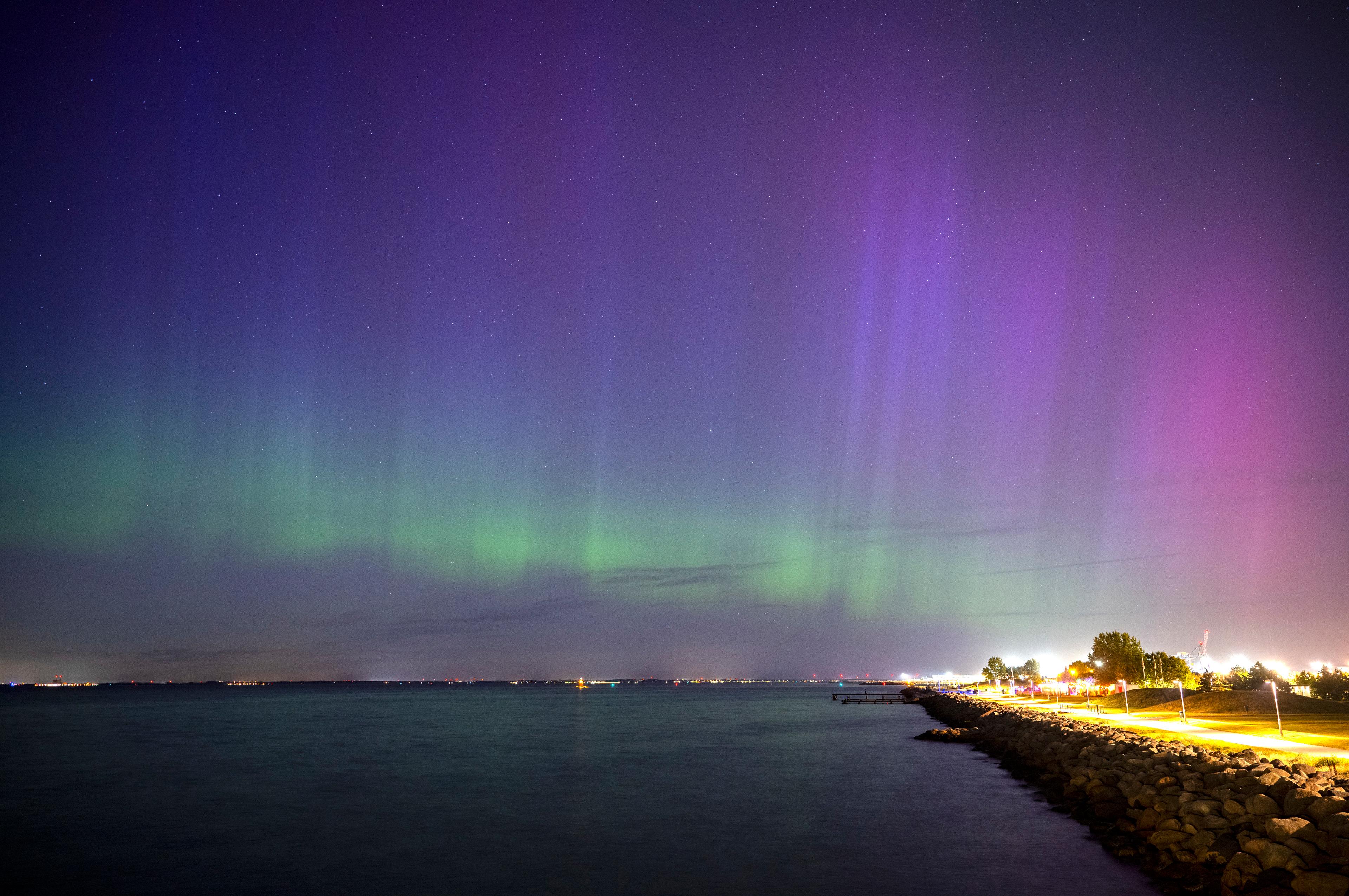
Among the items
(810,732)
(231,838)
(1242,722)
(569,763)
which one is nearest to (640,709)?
(810,732)

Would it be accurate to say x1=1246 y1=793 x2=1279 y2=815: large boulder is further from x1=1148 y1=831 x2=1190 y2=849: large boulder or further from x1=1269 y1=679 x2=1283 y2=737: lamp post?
x1=1269 y1=679 x2=1283 y2=737: lamp post

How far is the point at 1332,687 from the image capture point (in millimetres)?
57906

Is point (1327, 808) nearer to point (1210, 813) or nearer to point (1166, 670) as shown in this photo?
point (1210, 813)

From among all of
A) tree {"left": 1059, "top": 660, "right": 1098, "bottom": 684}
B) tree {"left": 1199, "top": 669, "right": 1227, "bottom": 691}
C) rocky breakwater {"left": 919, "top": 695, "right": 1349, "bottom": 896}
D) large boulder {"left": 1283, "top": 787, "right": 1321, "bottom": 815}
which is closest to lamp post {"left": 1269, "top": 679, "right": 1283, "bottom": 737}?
rocky breakwater {"left": 919, "top": 695, "right": 1349, "bottom": 896}

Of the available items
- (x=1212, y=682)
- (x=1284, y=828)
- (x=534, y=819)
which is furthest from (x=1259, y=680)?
(x=534, y=819)

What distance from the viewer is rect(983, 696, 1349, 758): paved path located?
27.9 meters

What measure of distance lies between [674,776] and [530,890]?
2310 cm

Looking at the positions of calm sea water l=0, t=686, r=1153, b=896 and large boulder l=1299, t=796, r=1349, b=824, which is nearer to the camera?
large boulder l=1299, t=796, r=1349, b=824

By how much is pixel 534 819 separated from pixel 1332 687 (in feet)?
188

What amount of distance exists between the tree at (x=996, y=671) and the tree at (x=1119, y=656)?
84001mm

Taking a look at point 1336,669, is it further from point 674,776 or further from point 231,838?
point 231,838

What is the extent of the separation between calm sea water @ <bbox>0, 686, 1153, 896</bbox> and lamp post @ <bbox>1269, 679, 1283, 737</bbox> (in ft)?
32.6

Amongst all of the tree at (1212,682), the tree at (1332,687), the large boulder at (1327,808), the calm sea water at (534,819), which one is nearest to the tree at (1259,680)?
the tree at (1212,682)

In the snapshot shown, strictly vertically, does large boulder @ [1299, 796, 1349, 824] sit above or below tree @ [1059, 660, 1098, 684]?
above
